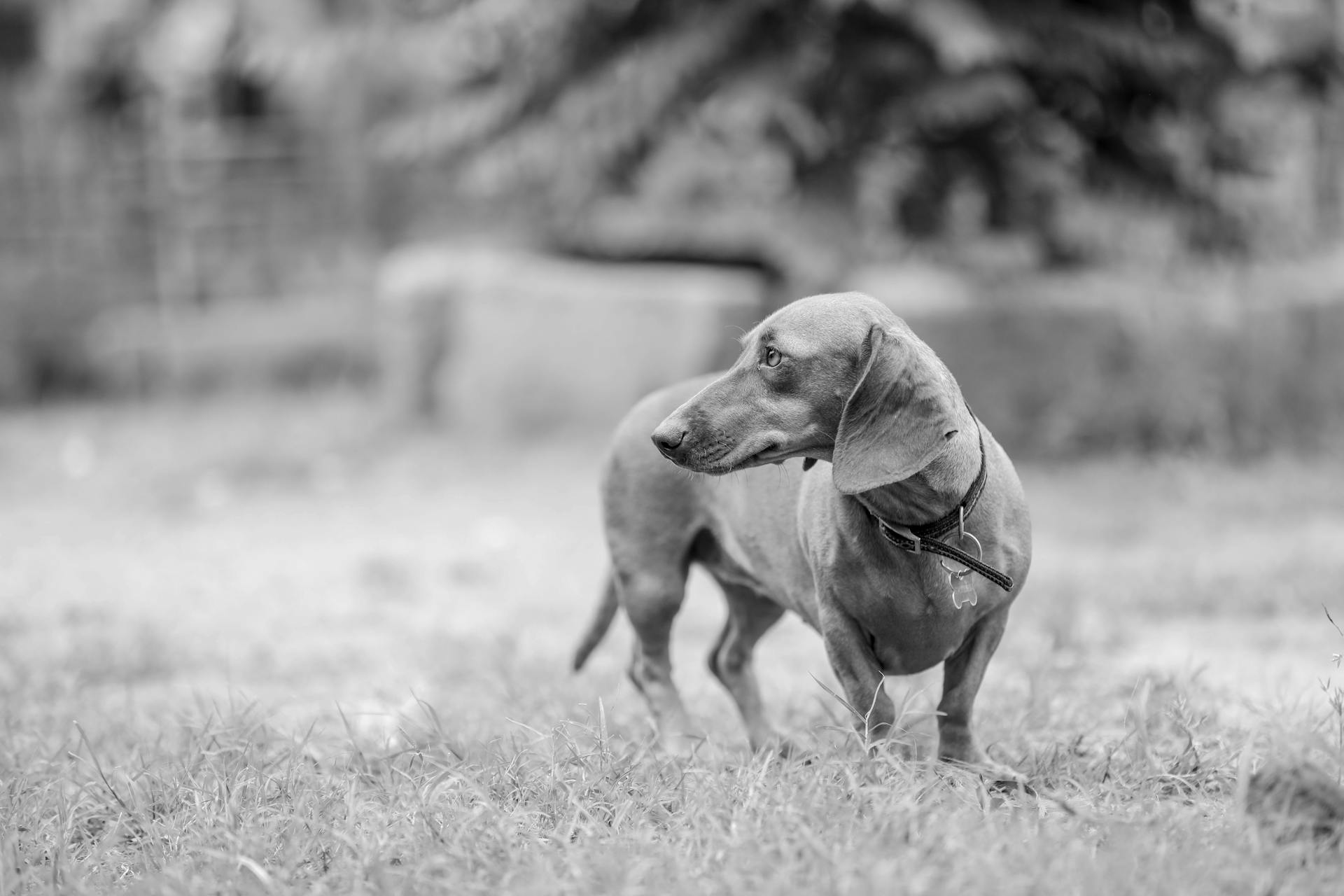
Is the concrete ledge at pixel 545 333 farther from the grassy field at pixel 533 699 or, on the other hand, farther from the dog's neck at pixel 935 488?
the dog's neck at pixel 935 488

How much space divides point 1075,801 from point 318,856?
156 cm

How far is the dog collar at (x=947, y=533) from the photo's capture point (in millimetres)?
2785

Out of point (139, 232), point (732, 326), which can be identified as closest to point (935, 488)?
point (732, 326)

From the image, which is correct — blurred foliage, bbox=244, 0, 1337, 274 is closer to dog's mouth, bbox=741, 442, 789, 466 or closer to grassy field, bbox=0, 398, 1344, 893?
grassy field, bbox=0, 398, 1344, 893

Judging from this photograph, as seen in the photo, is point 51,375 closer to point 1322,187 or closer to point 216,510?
point 216,510

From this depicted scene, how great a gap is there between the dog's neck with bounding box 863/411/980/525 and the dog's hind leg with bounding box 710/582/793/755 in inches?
39.7

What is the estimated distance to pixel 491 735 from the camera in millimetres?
3553

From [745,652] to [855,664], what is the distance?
0.81 meters

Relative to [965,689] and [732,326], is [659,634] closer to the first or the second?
[965,689]

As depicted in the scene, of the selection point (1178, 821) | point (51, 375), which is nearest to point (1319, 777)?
point (1178, 821)

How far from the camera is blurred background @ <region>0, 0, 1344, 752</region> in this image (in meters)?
5.59

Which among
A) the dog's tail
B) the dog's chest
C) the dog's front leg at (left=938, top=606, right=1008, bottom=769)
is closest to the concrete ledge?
the dog's tail

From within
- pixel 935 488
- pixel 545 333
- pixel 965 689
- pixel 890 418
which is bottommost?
pixel 545 333

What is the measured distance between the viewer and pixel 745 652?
12.4 ft
